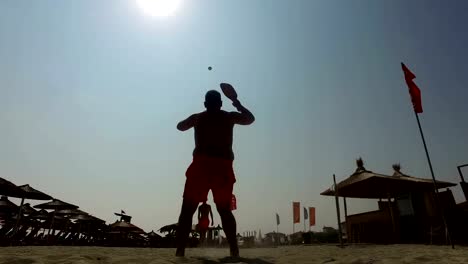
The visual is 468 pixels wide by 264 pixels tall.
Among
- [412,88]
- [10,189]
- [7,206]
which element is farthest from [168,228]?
[412,88]

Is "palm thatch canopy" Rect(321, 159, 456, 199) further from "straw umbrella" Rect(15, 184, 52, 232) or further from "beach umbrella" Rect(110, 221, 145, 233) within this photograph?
"beach umbrella" Rect(110, 221, 145, 233)

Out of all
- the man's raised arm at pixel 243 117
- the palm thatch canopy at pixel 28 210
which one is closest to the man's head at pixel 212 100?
the man's raised arm at pixel 243 117

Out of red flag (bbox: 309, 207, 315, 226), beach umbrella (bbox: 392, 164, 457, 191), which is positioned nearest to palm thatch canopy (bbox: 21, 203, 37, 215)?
beach umbrella (bbox: 392, 164, 457, 191)

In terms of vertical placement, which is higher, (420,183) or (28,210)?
(420,183)

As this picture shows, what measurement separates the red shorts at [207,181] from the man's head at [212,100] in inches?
26.8

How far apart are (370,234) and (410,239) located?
167cm

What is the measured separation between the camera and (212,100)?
398 centimetres

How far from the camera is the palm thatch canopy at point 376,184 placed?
12.8m

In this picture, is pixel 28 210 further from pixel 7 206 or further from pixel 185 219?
pixel 185 219

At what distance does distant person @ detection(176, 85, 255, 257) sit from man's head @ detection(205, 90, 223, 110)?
12cm

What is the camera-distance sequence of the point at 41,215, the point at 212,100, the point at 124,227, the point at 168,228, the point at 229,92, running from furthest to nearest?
the point at 168,228 → the point at 124,227 → the point at 41,215 → the point at 229,92 → the point at 212,100

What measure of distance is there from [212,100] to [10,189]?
12.3m

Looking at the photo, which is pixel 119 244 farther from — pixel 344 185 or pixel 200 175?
pixel 200 175

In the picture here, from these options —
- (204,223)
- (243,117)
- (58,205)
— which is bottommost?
(204,223)
